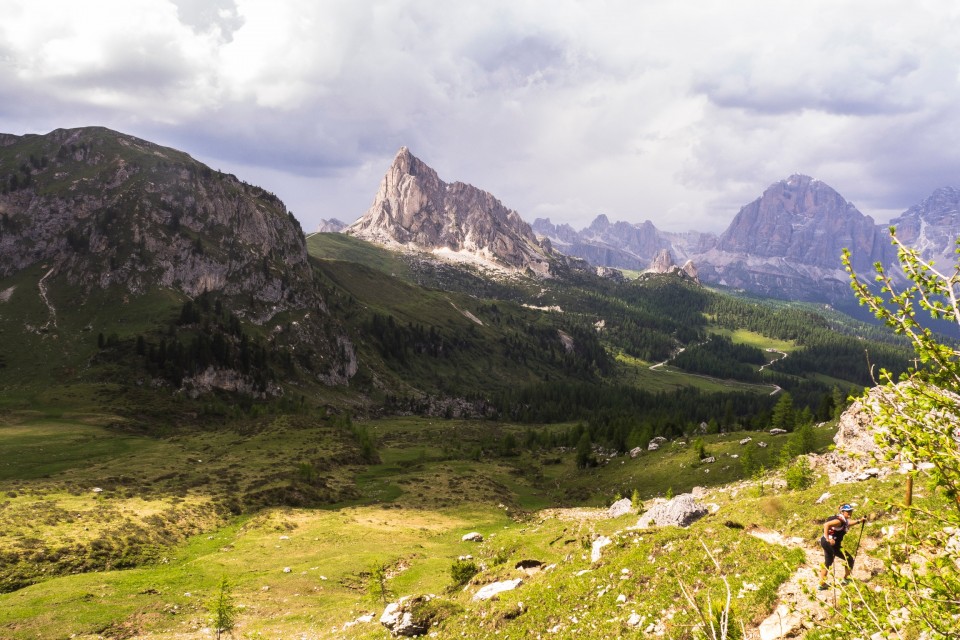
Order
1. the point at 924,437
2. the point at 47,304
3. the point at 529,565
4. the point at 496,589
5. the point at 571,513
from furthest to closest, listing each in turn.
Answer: the point at 47,304 → the point at 571,513 → the point at 529,565 → the point at 496,589 → the point at 924,437

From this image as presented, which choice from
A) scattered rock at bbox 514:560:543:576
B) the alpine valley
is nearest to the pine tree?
the alpine valley

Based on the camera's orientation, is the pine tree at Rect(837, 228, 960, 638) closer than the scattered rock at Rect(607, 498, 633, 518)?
Yes

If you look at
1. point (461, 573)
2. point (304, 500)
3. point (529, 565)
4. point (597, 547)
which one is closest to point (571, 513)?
point (529, 565)

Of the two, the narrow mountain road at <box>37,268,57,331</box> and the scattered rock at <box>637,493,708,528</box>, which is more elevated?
the narrow mountain road at <box>37,268,57,331</box>

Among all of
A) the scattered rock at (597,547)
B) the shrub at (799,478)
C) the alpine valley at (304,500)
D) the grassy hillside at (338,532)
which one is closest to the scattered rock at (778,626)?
the alpine valley at (304,500)

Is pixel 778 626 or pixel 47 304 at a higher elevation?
pixel 47 304

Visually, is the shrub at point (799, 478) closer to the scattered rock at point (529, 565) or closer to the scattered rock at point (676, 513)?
the scattered rock at point (676, 513)

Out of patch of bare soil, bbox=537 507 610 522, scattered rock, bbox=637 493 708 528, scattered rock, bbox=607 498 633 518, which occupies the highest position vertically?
scattered rock, bbox=637 493 708 528

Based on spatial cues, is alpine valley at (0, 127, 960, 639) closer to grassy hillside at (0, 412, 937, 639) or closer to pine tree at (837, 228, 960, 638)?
grassy hillside at (0, 412, 937, 639)

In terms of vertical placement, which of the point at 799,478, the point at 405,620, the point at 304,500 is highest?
the point at 405,620

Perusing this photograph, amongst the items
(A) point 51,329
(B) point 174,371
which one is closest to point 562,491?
(B) point 174,371

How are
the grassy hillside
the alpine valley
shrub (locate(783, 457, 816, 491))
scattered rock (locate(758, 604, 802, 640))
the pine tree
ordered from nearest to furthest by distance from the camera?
1. the pine tree
2. scattered rock (locate(758, 604, 802, 640))
3. the grassy hillside
4. the alpine valley
5. shrub (locate(783, 457, 816, 491))

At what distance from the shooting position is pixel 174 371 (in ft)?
499

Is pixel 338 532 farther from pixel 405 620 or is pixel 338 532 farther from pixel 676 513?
pixel 676 513
